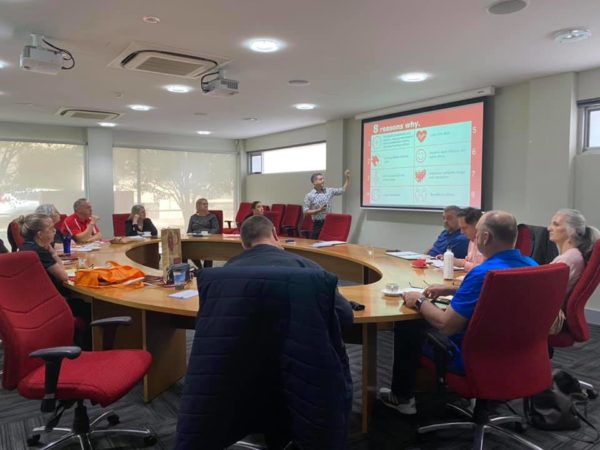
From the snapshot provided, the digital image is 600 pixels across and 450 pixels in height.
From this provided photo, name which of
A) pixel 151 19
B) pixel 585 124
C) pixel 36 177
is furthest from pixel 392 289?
pixel 36 177

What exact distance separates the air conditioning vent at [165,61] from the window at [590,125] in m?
3.58

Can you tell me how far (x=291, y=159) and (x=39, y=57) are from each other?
19.3 feet

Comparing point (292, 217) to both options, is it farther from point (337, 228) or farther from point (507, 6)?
point (507, 6)

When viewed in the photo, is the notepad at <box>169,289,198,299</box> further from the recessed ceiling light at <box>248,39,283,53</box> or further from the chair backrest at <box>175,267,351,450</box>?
the recessed ceiling light at <box>248,39,283,53</box>

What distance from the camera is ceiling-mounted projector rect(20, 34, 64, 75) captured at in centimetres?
336

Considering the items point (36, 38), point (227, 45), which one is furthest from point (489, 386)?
point (36, 38)

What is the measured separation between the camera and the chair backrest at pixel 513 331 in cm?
179

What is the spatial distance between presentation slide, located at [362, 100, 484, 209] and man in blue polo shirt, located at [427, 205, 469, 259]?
1531 millimetres

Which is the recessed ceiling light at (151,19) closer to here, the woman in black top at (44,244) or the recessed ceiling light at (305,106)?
the woman in black top at (44,244)

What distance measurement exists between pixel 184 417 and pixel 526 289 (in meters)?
1.35

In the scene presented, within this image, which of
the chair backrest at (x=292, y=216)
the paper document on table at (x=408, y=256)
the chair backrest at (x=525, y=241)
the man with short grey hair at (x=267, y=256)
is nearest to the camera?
the man with short grey hair at (x=267, y=256)

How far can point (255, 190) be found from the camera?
32.2ft

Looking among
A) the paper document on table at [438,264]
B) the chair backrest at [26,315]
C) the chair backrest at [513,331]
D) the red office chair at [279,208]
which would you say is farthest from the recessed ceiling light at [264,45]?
the red office chair at [279,208]

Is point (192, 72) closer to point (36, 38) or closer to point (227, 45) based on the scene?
point (227, 45)
